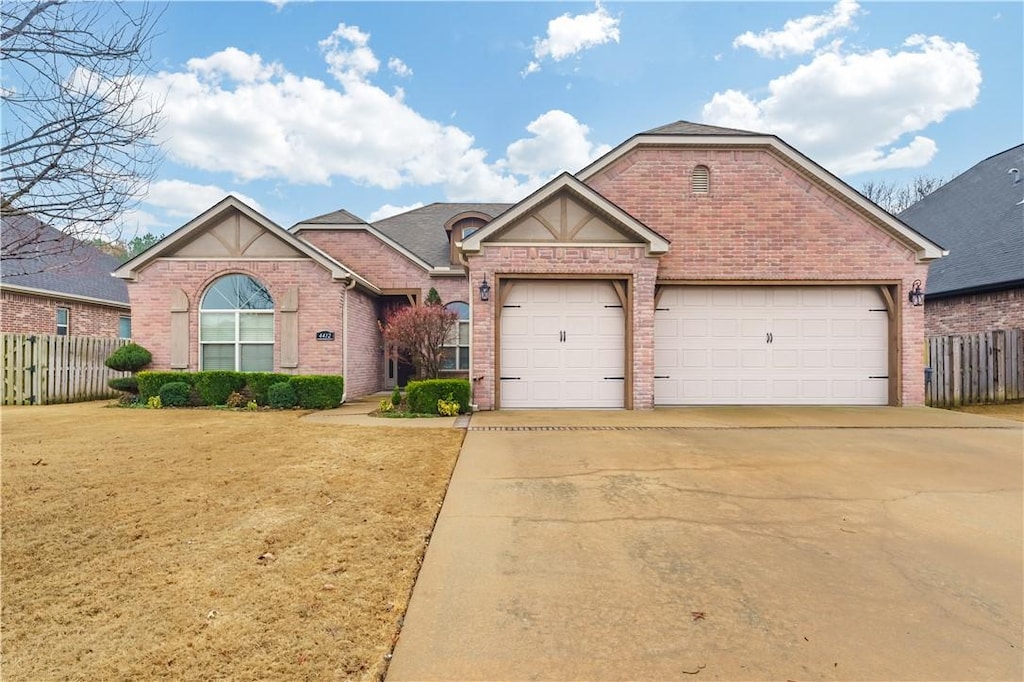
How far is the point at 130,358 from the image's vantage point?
10.9m

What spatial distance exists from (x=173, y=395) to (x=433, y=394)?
6.52 m

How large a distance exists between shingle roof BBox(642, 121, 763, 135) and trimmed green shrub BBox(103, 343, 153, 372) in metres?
13.4

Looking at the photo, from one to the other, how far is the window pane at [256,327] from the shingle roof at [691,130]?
10504mm

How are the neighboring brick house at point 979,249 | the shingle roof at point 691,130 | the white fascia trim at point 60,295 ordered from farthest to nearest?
the white fascia trim at point 60,295, the neighboring brick house at point 979,249, the shingle roof at point 691,130

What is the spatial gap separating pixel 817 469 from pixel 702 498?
204cm

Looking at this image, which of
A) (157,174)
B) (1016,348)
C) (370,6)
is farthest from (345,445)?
(1016,348)

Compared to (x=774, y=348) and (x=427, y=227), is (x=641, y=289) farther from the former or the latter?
(x=427, y=227)

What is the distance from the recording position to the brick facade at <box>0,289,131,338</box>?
44.7 ft

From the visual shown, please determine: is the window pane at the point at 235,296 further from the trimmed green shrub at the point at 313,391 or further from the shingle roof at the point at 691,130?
the shingle roof at the point at 691,130

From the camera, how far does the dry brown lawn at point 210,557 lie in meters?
2.02

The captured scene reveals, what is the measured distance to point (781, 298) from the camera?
10289 mm

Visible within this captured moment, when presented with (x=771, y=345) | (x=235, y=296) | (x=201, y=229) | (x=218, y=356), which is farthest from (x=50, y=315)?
(x=771, y=345)

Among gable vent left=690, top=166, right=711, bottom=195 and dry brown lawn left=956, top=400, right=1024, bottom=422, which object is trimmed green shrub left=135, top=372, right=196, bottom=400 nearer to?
gable vent left=690, top=166, right=711, bottom=195

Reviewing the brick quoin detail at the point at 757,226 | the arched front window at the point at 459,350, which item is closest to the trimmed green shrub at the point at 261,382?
the arched front window at the point at 459,350
